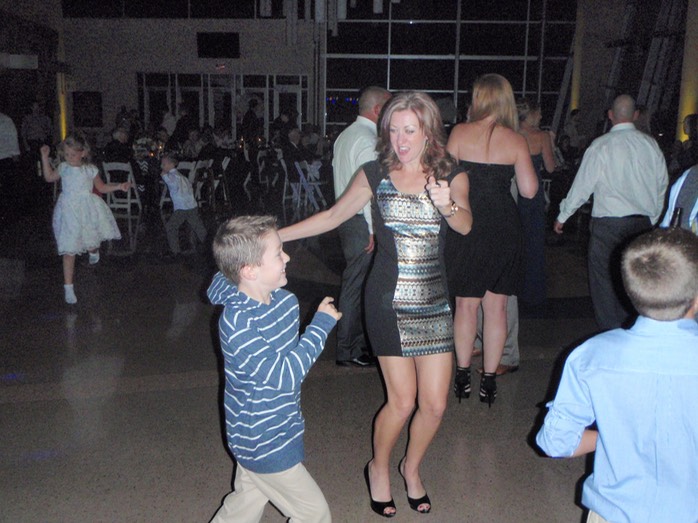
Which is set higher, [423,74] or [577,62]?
[577,62]

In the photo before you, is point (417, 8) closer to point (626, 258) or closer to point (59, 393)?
point (59, 393)

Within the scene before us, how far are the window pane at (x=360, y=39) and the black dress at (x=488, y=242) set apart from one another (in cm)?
1843

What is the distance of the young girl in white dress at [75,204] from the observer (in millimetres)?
6305

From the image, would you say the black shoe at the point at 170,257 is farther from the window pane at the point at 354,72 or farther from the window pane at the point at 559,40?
the window pane at the point at 559,40

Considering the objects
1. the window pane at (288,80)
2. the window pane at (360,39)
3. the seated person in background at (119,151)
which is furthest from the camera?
the window pane at (288,80)

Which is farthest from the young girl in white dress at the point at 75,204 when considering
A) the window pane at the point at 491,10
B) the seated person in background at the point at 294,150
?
the window pane at the point at 491,10

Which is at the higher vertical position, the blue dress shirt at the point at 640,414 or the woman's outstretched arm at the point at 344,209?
the woman's outstretched arm at the point at 344,209

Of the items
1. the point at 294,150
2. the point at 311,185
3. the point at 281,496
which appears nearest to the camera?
the point at 281,496

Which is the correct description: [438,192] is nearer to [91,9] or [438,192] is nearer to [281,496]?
[281,496]

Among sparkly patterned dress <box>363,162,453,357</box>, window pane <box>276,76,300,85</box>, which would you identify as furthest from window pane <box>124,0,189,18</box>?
sparkly patterned dress <box>363,162,453,357</box>

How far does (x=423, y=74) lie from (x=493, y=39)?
211 cm

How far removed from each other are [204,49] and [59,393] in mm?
19415

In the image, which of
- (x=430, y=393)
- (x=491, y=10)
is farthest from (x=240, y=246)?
(x=491, y=10)

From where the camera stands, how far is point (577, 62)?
66.6ft
